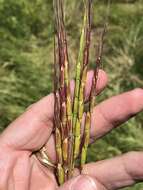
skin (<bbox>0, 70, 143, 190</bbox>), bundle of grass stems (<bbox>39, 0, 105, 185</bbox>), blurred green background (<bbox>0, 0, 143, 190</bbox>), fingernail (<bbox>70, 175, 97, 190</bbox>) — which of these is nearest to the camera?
fingernail (<bbox>70, 175, 97, 190</bbox>)

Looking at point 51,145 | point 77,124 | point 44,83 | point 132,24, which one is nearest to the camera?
point 77,124

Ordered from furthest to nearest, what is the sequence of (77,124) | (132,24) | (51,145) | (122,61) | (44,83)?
(132,24) < (122,61) < (44,83) < (51,145) < (77,124)

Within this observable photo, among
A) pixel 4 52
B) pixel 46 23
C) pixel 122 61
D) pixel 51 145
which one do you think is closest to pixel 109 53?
pixel 122 61

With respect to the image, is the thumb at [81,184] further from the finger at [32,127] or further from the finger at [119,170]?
the finger at [32,127]

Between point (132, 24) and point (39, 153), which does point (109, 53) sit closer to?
point (132, 24)

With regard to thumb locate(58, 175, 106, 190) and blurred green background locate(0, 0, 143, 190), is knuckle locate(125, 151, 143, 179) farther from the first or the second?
blurred green background locate(0, 0, 143, 190)

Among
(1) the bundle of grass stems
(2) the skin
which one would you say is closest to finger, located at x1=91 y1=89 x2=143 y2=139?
(2) the skin

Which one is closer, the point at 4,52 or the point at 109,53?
the point at 4,52
